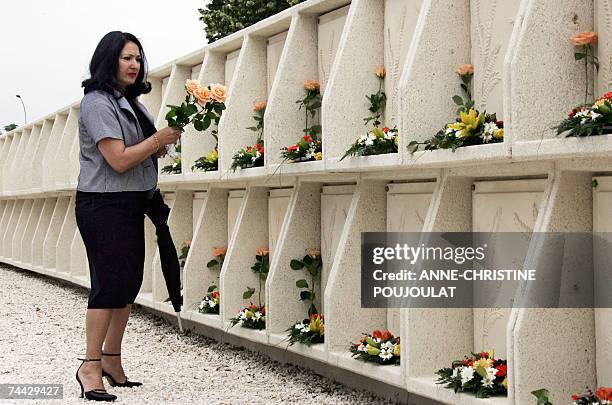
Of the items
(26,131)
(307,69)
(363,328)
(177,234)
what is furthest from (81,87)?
(26,131)

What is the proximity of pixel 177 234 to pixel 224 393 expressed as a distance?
338 centimetres

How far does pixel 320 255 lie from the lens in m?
6.54

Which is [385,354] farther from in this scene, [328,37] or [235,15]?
[235,15]

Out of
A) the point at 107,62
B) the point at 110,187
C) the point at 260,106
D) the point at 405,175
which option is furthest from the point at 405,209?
the point at 260,106

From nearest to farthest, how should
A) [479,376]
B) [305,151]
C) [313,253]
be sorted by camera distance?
[479,376], [305,151], [313,253]

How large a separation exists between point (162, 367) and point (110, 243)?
1.73m

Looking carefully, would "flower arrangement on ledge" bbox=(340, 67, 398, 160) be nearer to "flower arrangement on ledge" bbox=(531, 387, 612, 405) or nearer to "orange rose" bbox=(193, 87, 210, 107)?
"orange rose" bbox=(193, 87, 210, 107)

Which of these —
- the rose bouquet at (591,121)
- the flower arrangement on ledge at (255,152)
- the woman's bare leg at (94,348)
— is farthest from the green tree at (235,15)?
the rose bouquet at (591,121)

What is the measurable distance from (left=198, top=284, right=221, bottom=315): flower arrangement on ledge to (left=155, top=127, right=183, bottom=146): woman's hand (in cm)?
258

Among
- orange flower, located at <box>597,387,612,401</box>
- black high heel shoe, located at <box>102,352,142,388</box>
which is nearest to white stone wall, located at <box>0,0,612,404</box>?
orange flower, located at <box>597,387,612,401</box>

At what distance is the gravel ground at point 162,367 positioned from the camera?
5680mm

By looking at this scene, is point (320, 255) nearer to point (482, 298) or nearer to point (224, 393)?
point (224, 393)

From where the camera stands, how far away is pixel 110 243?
533 cm

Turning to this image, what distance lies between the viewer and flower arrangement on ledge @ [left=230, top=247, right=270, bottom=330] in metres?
6.89
